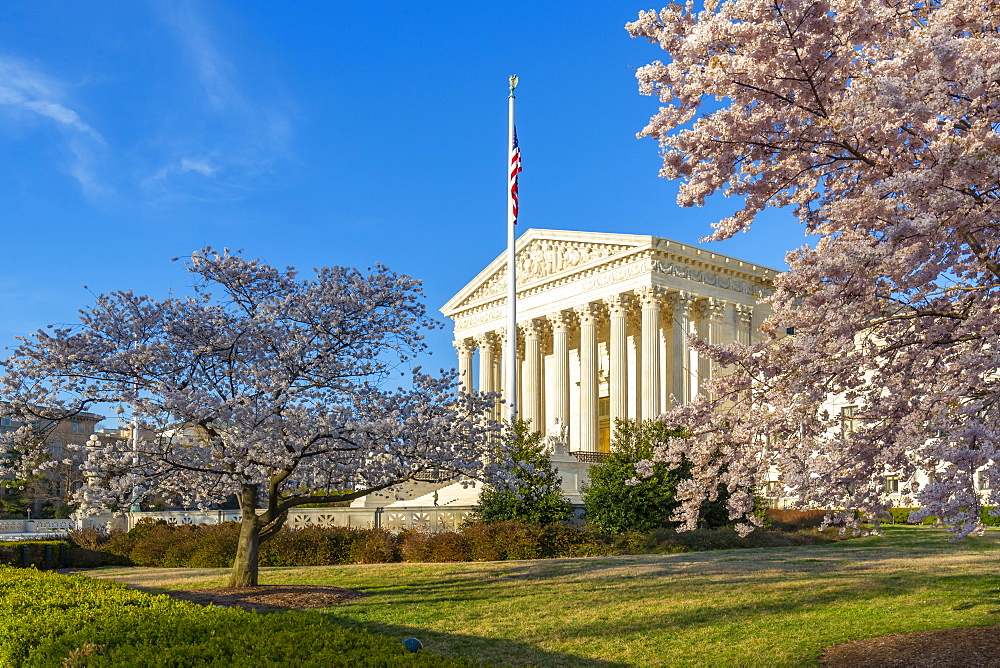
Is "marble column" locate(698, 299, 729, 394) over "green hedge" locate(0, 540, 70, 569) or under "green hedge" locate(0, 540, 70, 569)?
over

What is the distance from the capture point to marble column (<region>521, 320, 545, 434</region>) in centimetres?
6178

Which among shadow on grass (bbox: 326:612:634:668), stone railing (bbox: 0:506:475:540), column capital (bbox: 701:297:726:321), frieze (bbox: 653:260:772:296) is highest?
frieze (bbox: 653:260:772:296)

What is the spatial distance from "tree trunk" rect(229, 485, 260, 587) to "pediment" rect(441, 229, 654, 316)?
3869cm

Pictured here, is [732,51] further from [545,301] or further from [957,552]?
[545,301]

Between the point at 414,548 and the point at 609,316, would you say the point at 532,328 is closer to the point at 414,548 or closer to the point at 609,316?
the point at 609,316

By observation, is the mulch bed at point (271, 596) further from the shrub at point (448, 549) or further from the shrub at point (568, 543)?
the shrub at point (568, 543)

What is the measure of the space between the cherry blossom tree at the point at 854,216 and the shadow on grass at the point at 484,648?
8.05 ft

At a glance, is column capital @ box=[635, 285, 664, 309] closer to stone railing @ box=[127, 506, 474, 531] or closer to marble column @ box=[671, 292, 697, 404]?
marble column @ box=[671, 292, 697, 404]

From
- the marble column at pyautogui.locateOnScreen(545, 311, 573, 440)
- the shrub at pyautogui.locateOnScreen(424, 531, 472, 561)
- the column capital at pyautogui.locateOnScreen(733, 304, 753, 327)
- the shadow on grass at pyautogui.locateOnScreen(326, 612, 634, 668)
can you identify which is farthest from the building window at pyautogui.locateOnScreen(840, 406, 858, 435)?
the marble column at pyautogui.locateOnScreen(545, 311, 573, 440)

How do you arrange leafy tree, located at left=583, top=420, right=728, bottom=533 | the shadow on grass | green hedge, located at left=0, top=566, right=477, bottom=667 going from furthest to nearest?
leafy tree, located at left=583, top=420, right=728, bottom=533 < the shadow on grass < green hedge, located at left=0, top=566, right=477, bottom=667

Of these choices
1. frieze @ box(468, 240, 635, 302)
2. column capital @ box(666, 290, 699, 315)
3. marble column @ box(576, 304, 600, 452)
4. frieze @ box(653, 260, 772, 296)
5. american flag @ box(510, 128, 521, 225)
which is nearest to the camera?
american flag @ box(510, 128, 521, 225)

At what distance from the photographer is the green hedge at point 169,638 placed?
7008mm

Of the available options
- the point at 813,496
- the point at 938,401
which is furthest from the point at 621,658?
the point at 938,401

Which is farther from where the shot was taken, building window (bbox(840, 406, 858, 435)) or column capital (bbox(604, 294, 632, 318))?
column capital (bbox(604, 294, 632, 318))
